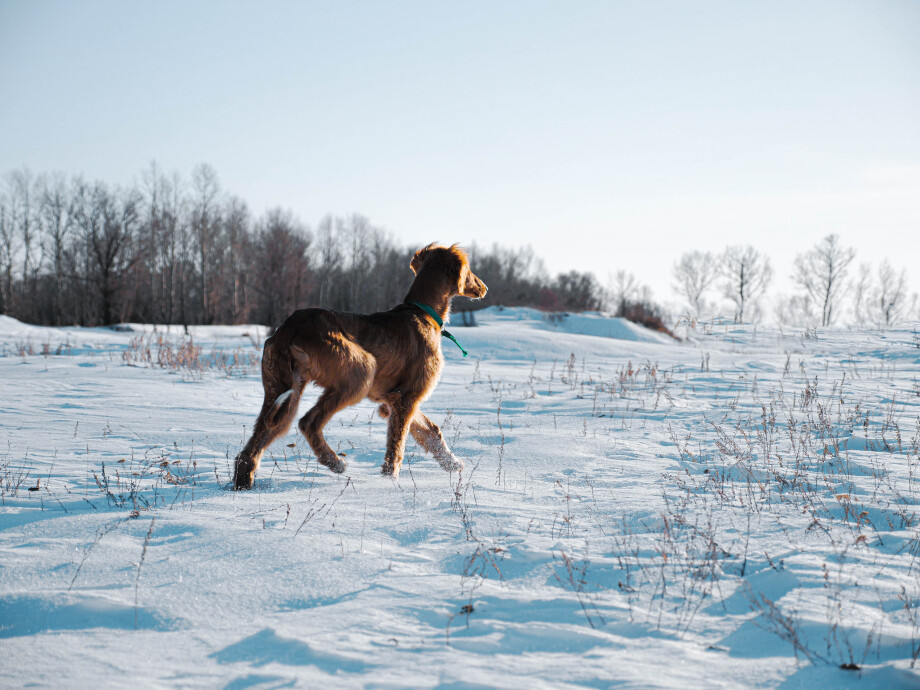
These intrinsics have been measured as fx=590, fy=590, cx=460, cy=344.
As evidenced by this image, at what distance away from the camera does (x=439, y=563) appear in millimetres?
2859

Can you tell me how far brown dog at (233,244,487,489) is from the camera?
4.01 metres

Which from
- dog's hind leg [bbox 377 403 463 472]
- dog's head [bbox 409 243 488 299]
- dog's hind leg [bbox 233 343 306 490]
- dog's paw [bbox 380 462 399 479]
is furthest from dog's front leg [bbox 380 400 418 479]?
dog's head [bbox 409 243 488 299]

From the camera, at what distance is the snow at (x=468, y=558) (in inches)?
78.8

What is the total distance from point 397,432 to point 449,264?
1.68 meters

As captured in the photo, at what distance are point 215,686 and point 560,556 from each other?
5.53 feet

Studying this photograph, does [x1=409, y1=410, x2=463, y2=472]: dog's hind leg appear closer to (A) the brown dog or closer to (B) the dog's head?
(A) the brown dog

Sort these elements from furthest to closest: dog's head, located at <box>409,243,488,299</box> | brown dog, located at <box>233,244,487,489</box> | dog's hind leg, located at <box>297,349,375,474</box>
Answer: dog's head, located at <box>409,243,488,299</box> < dog's hind leg, located at <box>297,349,375,474</box> < brown dog, located at <box>233,244,487,489</box>

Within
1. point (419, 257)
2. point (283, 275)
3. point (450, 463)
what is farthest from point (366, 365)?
point (283, 275)

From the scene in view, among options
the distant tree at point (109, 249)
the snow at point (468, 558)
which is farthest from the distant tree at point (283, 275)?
the snow at point (468, 558)

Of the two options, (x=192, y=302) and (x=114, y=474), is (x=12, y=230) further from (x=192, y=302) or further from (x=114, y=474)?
(x=114, y=474)

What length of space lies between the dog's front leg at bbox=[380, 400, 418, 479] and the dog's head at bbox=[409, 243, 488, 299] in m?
1.27

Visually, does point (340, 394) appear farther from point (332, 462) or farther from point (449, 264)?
point (449, 264)

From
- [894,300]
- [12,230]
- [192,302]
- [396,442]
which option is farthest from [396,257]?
[396,442]

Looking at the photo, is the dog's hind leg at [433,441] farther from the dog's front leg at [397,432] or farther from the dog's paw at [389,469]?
the dog's paw at [389,469]
